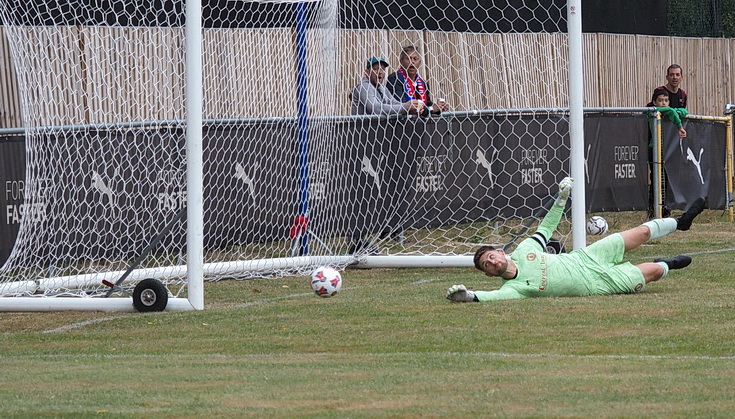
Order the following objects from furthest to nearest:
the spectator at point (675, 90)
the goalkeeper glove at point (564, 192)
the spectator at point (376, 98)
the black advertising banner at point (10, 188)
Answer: the spectator at point (675, 90)
the spectator at point (376, 98)
the black advertising banner at point (10, 188)
the goalkeeper glove at point (564, 192)

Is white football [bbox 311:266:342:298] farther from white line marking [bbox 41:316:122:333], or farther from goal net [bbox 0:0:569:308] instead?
white line marking [bbox 41:316:122:333]

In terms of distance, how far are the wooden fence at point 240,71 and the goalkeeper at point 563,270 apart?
4.05 metres

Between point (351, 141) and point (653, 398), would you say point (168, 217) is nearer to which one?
point (351, 141)

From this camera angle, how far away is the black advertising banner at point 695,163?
19.4 meters

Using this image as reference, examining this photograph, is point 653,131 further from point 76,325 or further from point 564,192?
point 76,325

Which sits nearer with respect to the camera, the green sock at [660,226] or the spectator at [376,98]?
the green sock at [660,226]

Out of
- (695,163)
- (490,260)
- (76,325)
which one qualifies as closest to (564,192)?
(490,260)

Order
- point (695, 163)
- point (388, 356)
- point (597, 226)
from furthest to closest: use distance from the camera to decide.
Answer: point (695, 163) → point (597, 226) → point (388, 356)

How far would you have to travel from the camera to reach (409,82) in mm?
16125

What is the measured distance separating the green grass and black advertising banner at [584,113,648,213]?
6.22 metres

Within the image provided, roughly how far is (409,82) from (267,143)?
209 centimetres

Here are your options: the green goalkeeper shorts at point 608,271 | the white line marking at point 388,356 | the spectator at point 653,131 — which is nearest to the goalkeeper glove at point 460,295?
the green goalkeeper shorts at point 608,271

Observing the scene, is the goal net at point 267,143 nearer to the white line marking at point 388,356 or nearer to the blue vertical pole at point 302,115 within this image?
the blue vertical pole at point 302,115

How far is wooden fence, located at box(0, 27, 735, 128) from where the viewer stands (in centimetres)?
1293
